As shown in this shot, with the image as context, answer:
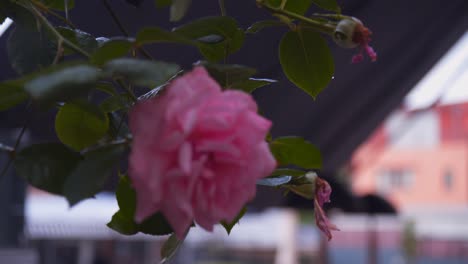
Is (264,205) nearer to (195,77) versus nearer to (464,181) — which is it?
(195,77)

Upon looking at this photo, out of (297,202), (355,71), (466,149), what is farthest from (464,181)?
(355,71)

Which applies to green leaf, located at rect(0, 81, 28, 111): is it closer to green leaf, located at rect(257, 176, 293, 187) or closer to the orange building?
green leaf, located at rect(257, 176, 293, 187)

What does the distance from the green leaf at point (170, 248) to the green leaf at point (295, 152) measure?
2.3 inches

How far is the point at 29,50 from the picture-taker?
24cm

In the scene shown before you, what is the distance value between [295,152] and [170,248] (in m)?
0.07

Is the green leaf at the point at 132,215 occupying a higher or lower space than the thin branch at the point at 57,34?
lower

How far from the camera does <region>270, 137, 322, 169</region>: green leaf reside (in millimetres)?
290

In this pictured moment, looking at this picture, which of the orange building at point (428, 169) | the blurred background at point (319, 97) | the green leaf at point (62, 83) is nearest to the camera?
the green leaf at point (62, 83)

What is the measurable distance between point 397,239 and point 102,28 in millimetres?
9681

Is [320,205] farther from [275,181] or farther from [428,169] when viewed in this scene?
[428,169]

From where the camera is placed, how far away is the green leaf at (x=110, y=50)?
0.20 m

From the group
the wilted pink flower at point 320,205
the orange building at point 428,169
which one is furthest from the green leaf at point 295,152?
the orange building at point 428,169

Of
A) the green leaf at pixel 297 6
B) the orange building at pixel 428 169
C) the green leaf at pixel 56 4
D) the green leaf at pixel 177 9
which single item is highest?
the green leaf at pixel 177 9

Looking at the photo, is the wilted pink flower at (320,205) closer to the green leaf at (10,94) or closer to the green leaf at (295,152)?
the green leaf at (295,152)
